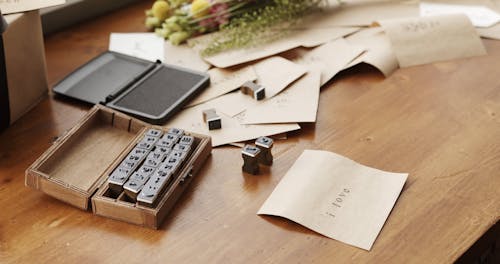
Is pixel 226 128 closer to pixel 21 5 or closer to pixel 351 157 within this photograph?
pixel 351 157

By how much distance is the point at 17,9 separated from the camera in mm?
1111

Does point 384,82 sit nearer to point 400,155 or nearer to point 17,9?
point 400,155

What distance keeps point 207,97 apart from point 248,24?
26 centimetres

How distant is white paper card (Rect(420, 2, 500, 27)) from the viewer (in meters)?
1.40

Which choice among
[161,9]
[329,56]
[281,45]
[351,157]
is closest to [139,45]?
[161,9]

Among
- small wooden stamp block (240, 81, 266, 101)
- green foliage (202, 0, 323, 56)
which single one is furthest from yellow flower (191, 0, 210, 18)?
small wooden stamp block (240, 81, 266, 101)

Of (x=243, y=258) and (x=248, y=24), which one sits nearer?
(x=243, y=258)

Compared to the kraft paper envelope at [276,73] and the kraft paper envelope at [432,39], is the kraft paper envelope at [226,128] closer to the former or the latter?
the kraft paper envelope at [276,73]

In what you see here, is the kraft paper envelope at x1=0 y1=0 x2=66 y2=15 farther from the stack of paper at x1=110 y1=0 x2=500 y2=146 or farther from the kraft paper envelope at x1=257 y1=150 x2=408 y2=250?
the kraft paper envelope at x1=257 y1=150 x2=408 y2=250

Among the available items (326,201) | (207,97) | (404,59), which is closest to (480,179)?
(326,201)

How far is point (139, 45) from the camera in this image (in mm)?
1382

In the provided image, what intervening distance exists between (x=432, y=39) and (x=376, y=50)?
0.13 metres

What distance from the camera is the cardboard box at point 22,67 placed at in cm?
110

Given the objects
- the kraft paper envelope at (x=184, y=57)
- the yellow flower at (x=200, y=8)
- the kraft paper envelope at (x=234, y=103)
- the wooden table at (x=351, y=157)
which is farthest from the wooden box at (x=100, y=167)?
the yellow flower at (x=200, y=8)
